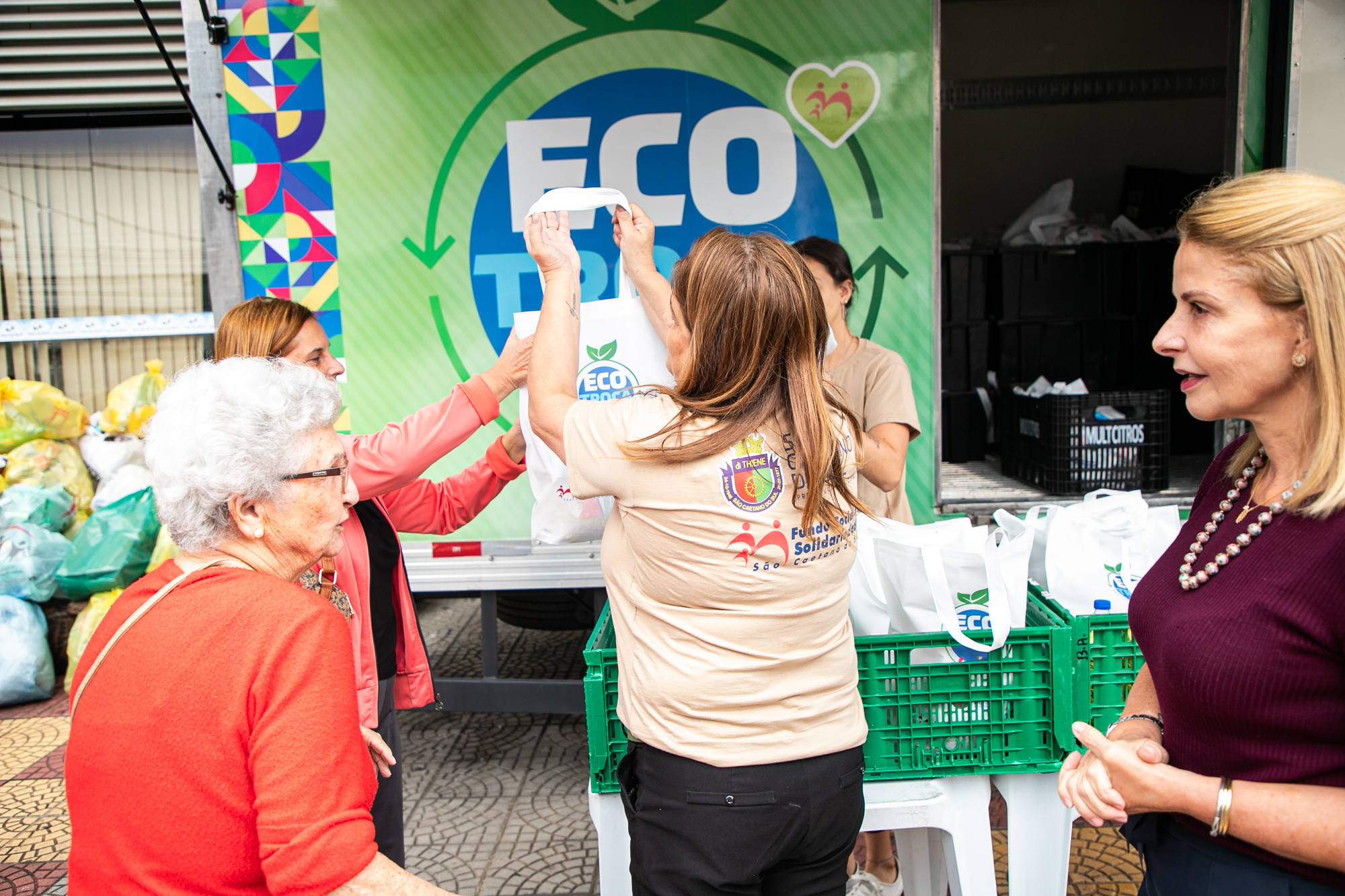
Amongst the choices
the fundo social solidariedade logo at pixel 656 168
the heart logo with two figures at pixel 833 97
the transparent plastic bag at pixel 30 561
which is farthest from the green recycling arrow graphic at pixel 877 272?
the transparent plastic bag at pixel 30 561

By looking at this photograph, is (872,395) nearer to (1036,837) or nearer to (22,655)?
(1036,837)

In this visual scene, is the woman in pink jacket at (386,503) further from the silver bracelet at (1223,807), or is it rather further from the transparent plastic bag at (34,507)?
the transparent plastic bag at (34,507)

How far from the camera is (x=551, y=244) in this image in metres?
1.88

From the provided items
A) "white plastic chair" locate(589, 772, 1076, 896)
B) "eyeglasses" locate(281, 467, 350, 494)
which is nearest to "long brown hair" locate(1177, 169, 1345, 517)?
"white plastic chair" locate(589, 772, 1076, 896)

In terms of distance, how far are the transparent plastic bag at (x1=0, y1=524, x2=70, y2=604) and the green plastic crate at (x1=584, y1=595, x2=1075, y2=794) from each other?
415cm

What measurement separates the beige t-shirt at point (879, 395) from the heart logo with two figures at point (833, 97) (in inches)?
45.9

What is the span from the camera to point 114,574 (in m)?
4.75

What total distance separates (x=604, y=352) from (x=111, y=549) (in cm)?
386

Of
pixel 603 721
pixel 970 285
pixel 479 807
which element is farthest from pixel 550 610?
pixel 970 285

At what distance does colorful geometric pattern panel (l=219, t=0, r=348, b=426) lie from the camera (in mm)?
3400

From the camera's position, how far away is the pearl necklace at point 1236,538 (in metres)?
1.25

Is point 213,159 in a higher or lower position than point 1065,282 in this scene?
higher

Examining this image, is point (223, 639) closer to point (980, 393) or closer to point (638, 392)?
point (638, 392)

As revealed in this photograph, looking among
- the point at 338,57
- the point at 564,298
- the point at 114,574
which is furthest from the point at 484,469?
the point at 114,574
